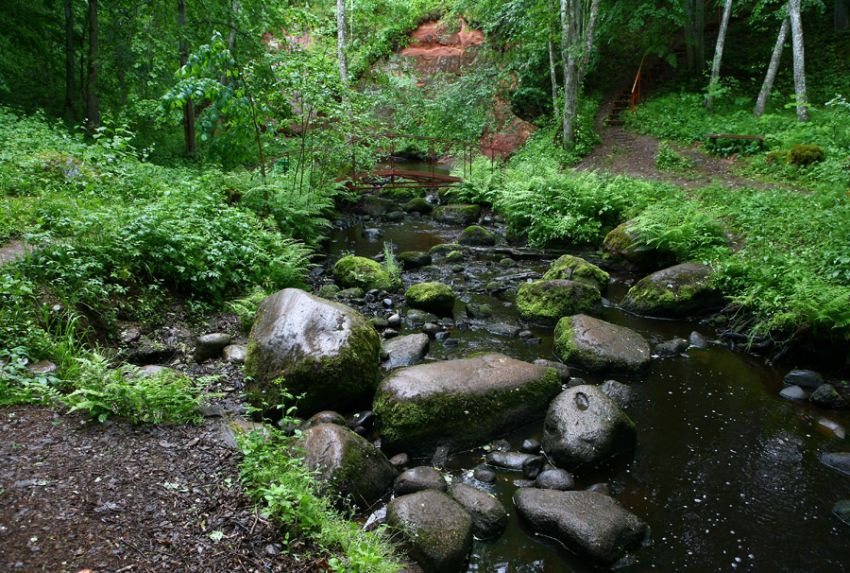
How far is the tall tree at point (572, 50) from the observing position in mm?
16641

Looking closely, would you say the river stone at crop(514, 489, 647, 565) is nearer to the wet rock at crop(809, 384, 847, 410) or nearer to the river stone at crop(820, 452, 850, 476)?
the river stone at crop(820, 452, 850, 476)

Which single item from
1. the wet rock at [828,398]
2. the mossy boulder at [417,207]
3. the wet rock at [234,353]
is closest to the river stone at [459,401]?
the wet rock at [234,353]

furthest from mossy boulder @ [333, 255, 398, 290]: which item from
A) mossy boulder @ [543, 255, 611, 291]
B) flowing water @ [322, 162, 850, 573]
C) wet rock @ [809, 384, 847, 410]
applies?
wet rock @ [809, 384, 847, 410]

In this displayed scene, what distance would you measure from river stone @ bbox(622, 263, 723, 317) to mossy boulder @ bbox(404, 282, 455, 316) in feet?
10.5

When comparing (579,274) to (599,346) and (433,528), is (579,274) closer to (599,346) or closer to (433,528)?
(599,346)

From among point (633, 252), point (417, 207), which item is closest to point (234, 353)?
point (633, 252)

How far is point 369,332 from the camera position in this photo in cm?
580

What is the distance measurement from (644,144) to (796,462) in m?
15.2

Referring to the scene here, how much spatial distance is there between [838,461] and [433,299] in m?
5.53

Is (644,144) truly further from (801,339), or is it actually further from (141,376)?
(141,376)

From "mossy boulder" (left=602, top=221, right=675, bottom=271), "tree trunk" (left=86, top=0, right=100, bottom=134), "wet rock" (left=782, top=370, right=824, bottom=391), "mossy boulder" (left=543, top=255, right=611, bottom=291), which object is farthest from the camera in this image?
"tree trunk" (left=86, top=0, right=100, bottom=134)

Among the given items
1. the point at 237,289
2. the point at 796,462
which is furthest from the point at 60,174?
the point at 796,462

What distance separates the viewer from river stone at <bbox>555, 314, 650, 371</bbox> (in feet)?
21.9

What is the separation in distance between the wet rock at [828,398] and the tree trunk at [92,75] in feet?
49.6
